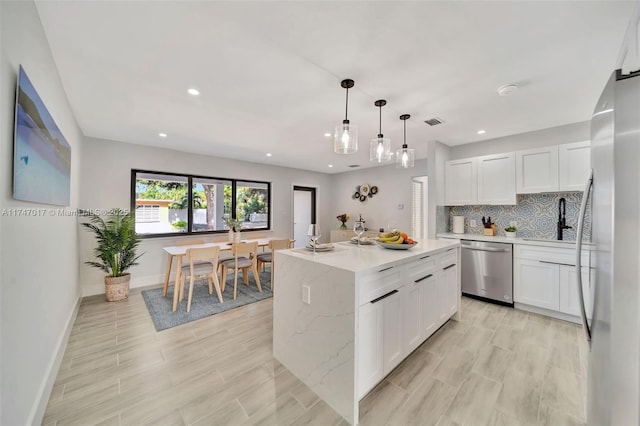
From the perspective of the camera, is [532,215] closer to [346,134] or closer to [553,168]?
[553,168]

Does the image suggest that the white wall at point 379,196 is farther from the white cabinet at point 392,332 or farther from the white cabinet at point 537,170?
the white cabinet at point 392,332

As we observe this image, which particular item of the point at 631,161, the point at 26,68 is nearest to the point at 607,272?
the point at 631,161

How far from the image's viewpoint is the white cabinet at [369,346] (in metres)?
1.52

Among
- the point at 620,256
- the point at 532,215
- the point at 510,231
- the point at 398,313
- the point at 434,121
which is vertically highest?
the point at 434,121

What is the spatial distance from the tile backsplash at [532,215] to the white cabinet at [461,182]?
335 millimetres

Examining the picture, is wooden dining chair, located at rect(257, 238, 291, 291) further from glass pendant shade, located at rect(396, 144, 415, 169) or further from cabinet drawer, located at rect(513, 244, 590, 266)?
cabinet drawer, located at rect(513, 244, 590, 266)

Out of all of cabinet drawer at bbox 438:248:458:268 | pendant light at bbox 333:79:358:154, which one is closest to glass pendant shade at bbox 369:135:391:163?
pendant light at bbox 333:79:358:154

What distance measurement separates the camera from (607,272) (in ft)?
2.84

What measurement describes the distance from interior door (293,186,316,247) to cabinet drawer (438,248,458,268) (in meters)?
4.31

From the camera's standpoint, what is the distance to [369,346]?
5.21 ft

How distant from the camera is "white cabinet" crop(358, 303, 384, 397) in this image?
1.52 meters

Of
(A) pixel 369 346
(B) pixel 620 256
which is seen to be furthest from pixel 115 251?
(B) pixel 620 256

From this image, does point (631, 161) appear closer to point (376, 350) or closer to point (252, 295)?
point (376, 350)

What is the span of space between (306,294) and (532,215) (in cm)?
375
